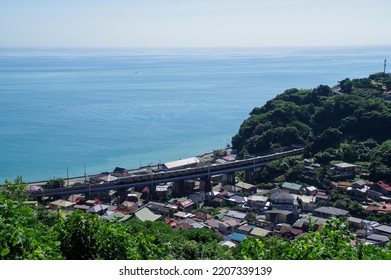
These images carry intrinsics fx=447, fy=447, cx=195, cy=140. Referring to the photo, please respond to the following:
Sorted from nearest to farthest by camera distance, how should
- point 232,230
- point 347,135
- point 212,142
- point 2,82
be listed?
point 232,230 → point 347,135 → point 212,142 → point 2,82

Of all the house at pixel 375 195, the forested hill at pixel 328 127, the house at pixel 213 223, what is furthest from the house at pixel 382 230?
the house at pixel 213 223

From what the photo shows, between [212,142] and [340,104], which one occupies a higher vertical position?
[340,104]

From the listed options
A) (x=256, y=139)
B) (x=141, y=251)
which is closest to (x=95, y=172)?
(x=256, y=139)

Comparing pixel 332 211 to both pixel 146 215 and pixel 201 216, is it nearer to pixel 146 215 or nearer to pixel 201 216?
pixel 201 216

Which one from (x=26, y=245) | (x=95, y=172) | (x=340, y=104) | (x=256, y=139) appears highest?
(x=26, y=245)

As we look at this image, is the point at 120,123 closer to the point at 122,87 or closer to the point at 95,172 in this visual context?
the point at 95,172

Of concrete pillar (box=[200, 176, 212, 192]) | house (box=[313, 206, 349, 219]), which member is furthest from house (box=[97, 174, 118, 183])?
house (box=[313, 206, 349, 219])

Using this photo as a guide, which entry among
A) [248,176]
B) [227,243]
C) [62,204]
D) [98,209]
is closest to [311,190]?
[248,176]
